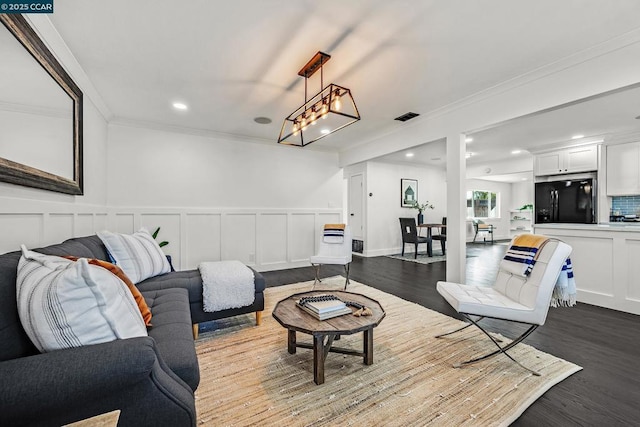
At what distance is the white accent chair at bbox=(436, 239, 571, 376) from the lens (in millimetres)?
1818

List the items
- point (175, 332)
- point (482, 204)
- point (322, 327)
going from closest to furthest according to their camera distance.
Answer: point (175, 332), point (322, 327), point (482, 204)

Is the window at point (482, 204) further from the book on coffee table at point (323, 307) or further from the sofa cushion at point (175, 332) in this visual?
the sofa cushion at point (175, 332)

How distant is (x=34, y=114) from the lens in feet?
5.98

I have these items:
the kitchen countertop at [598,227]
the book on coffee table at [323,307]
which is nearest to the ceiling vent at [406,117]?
the kitchen countertop at [598,227]

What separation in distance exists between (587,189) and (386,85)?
4518 mm

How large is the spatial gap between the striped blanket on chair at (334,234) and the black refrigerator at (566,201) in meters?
4.04

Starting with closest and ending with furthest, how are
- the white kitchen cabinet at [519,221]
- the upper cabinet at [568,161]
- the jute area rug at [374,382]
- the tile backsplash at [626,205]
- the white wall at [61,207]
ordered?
1. the jute area rug at [374,382]
2. the white wall at [61,207]
3. the tile backsplash at [626,205]
4. the upper cabinet at [568,161]
5. the white kitchen cabinet at [519,221]

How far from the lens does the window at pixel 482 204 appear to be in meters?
9.37

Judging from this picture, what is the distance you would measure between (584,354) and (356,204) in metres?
5.21

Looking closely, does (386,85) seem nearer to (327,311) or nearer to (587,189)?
(327,311)

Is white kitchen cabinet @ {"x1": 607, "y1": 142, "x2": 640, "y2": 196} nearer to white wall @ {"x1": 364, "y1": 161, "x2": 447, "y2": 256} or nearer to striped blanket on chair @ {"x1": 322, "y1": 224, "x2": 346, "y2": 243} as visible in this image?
white wall @ {"x1": 364, "y1": 161, "x2": 447, "y2": 256}

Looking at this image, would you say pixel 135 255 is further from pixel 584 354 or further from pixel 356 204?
pixel 356 204

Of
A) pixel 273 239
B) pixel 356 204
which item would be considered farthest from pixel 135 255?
pixel 356 204

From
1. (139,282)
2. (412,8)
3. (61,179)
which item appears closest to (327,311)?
(139,282)
